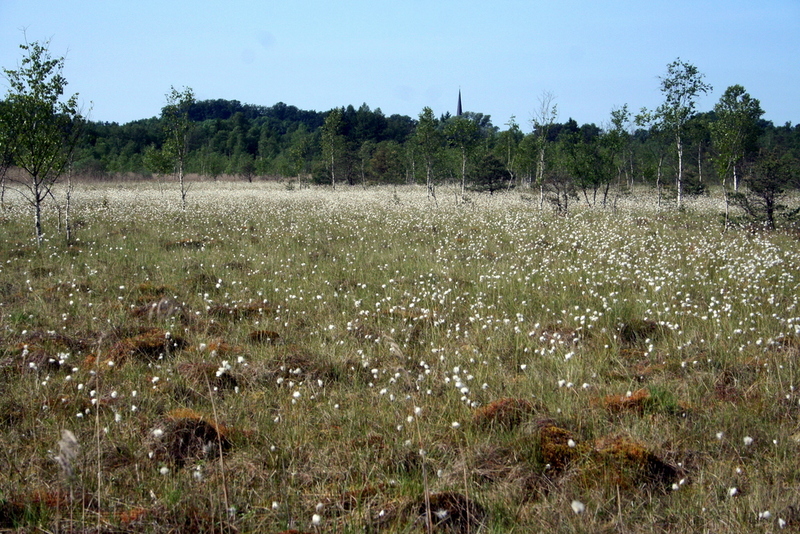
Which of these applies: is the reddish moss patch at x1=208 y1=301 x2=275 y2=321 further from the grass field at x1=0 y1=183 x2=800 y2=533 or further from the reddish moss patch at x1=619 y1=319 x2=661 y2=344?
the reddish moss patch at x1=619 y1=319 x2=661 y2=344

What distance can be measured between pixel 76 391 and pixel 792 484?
236 inches

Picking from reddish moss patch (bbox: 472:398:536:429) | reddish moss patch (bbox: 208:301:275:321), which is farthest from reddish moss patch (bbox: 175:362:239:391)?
reddish moss patch (bbox: 472:398:536:429)

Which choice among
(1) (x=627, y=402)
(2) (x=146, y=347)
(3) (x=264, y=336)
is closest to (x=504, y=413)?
(1) (x=627, y=402)

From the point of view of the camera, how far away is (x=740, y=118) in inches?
757

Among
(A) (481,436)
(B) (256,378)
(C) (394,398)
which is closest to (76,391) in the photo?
(B) (256,378)

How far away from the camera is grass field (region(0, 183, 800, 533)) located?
332 centimetres

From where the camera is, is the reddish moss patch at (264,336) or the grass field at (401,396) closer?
the grass field at (401,396)

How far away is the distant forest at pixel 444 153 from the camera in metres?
27.0

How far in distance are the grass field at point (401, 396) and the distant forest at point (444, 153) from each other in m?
11.0

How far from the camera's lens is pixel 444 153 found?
1831 inches

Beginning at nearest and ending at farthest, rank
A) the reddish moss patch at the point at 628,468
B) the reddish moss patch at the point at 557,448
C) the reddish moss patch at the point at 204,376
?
1. the reddish moss patch at the point at 628,468
2. the reddish moss patch at the point at 557,448
3. the reddish moss patch at the point at 204,376

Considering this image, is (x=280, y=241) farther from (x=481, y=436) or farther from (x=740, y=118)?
(x=740, y=118)

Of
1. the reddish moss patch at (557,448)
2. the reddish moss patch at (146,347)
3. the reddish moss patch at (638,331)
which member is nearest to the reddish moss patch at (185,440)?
the reddish moss patch at (146,347)

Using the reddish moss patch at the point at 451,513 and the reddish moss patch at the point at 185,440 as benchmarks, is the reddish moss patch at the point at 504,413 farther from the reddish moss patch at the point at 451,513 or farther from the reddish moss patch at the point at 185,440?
the reddish moss patch at the point at 185,440
